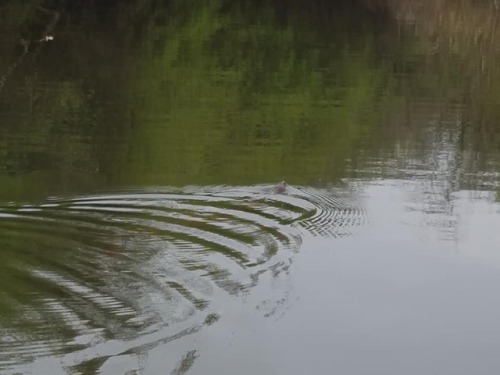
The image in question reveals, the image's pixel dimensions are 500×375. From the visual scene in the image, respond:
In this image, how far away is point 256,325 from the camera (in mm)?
7527

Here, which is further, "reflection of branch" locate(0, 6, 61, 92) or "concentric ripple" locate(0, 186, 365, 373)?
"reflection of branch" locate(0, 6, 61, 92)

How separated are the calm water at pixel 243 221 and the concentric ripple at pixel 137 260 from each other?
23 mm

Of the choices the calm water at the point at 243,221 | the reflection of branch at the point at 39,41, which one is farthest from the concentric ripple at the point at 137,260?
the reflection of branch at the point at 39,41

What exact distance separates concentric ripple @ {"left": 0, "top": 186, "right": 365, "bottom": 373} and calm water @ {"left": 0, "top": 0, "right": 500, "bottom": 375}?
0.08ft

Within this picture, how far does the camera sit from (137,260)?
8438 mm

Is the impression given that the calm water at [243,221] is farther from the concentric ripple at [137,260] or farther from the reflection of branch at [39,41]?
the reflection of branch at [39,41]

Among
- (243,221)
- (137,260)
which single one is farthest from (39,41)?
(137,260)

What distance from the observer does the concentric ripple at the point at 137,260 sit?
22.9 ft

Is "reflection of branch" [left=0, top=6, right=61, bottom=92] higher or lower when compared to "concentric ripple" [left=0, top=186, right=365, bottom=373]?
higher

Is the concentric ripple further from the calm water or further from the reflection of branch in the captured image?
the reflection of branch

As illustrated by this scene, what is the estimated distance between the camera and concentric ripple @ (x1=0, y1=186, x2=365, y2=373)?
698 cm

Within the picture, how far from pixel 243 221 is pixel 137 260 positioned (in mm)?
1491

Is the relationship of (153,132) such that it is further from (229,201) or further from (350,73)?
(350,73)

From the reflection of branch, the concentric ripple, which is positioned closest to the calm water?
the concentric ripple
